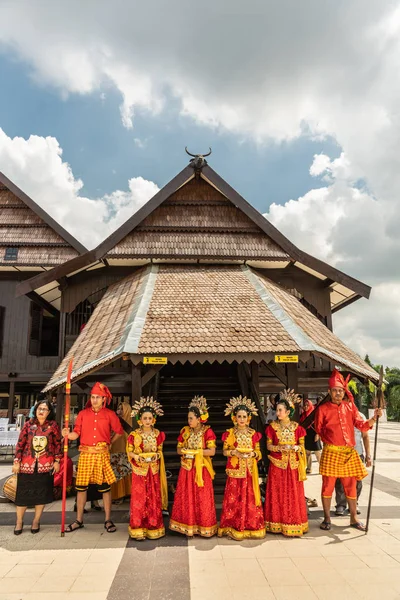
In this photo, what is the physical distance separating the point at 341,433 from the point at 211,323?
9.50 ft

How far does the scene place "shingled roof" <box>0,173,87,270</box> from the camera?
14.2m

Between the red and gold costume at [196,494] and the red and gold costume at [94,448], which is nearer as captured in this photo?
the red and gold costume at [196,494]

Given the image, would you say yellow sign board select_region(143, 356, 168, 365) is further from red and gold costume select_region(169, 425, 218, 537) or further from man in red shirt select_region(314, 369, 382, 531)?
man in red shirt select_region(314, 369, 382, 531)

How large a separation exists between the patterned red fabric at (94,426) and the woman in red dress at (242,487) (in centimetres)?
180

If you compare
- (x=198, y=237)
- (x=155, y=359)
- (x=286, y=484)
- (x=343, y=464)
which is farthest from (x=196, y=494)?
(x=198, y=237)

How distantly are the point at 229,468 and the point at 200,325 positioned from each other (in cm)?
261

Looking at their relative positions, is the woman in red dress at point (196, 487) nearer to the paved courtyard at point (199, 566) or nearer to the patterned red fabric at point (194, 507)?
the patterned red fabric at point (194, 507)

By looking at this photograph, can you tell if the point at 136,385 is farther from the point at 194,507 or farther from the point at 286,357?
the point at 286,357

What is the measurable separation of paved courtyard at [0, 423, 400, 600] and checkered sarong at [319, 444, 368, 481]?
→ 31.2 inches

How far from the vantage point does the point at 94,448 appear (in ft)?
19.9

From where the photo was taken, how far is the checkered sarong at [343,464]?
5918 millimetres

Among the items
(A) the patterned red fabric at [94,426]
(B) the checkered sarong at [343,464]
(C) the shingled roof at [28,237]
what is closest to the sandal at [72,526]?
(A) the patterned red fabric at [94,426]

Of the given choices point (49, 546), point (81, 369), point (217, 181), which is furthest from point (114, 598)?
point (217, 181)

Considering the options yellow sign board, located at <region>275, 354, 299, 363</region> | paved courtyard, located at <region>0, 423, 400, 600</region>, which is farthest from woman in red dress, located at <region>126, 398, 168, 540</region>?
yellow sign board, located at <region>275, 354, 299, 363</region>
